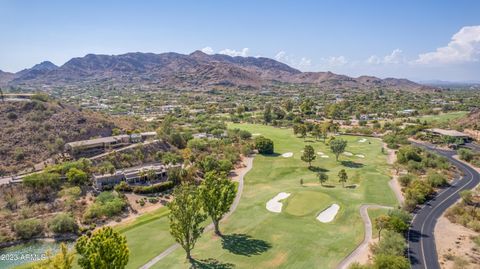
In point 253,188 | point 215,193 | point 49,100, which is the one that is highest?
point 49,100

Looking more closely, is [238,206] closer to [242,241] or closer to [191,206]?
[242,241]

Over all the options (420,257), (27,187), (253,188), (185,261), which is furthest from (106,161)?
(420,257)

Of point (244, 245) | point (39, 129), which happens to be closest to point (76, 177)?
point (39, 129)

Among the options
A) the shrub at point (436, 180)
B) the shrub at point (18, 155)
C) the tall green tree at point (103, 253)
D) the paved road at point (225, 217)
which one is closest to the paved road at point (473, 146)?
the shrub at point (436, 180)

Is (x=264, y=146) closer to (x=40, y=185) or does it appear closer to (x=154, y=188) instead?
(x=154, y=188)

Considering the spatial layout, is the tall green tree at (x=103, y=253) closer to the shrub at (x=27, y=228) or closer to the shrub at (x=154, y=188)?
the shrub at (x=27, y=228)
